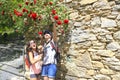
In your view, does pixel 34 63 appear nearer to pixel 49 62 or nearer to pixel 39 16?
pixel 49 62

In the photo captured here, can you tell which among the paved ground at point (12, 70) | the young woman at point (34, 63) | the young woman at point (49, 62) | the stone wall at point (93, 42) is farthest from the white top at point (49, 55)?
the paved ground at point (12, 70)

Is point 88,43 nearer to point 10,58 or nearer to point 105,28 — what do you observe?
point 105,28

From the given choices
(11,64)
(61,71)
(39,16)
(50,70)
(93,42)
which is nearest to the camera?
(50,70)

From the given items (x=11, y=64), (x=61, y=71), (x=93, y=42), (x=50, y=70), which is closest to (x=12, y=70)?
(x=11, y=64)

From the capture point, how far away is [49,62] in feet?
13.6

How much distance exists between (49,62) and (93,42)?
0.85 metres

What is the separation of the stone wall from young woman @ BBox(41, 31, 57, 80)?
492 millimetres

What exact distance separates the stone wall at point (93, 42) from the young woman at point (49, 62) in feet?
1.61

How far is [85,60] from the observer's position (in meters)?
4.36

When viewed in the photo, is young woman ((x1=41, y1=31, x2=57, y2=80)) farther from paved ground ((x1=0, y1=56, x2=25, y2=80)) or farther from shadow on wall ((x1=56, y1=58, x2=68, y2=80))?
paved ground ((x1=0, y1=56, x2=25, y2=80))

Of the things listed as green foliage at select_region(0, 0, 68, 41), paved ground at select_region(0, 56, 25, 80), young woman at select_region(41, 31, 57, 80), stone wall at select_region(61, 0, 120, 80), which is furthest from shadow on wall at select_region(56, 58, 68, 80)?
paved ground at select_region(0, 56, 25, 80)

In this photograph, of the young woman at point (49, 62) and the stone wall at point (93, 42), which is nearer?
the stone wall at point (93, 42)

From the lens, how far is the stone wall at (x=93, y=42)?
4027 millimetres

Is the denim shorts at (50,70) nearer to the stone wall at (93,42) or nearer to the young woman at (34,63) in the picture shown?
the young woman at (34,63)
